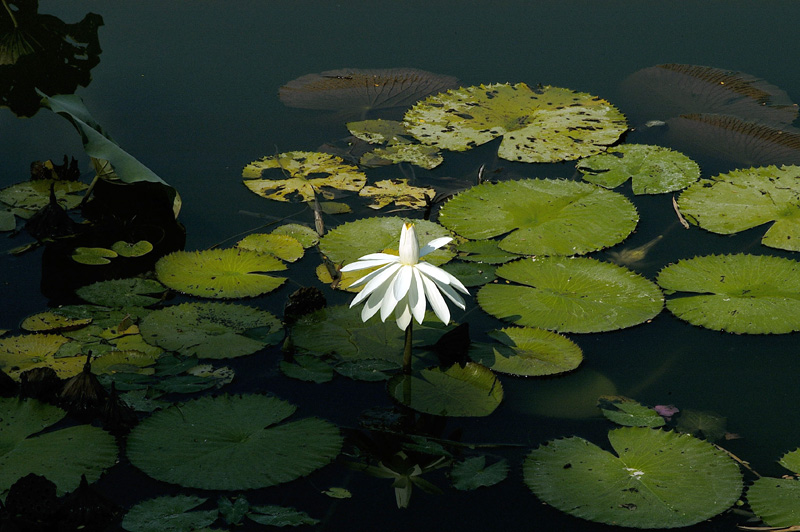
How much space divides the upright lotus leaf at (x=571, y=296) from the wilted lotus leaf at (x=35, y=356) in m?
1.58

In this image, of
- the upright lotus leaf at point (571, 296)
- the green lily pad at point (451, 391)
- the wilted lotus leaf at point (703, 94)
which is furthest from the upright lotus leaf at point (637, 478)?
the wilted lotus leaf at point (703, 94)

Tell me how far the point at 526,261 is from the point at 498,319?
0.42 metres

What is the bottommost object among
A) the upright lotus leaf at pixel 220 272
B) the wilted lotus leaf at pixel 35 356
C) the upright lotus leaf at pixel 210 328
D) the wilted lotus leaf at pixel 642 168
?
the wilted lotus leaf at pixel 35 356

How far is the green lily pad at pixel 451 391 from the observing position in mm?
2604

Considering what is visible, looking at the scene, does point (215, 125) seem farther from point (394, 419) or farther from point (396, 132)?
point (394, 419)

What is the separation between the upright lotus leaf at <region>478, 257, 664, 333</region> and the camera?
3023 millimetres

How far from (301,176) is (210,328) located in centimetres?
138

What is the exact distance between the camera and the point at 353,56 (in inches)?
222

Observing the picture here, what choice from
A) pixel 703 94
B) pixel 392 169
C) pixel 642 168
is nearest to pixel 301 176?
pixel 392 169

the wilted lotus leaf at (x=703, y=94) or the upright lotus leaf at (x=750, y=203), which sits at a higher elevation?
the wilted lotus leaf at (x=703, y=94)

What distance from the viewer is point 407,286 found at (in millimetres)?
2383

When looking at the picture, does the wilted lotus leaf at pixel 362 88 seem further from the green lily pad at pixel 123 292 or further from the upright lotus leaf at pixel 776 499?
the upright lotus leaf at pixel 776 499

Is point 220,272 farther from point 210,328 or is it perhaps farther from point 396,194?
point 396,194

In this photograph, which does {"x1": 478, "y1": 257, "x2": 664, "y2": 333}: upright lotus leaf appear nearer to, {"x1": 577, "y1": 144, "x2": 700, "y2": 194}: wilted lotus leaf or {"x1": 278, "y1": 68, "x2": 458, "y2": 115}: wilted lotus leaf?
{"x1": 577, "y1": 144, "x2": 700, "y2": 194}: wilted lotus leaf
